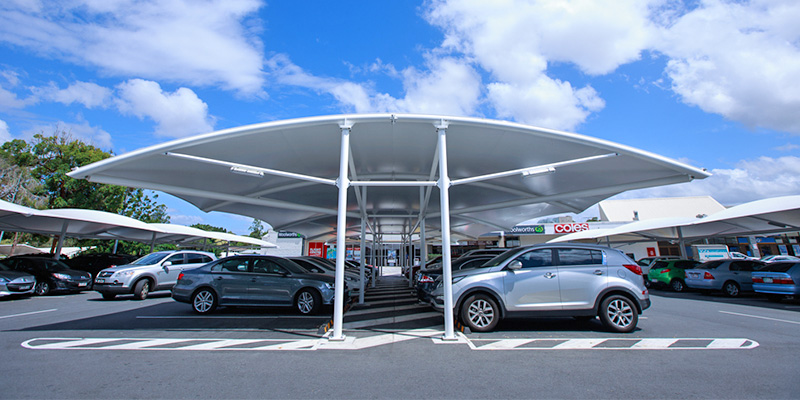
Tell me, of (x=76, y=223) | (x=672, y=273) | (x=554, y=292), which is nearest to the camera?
(x=554, y=292)

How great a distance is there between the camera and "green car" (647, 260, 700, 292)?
15.5 m

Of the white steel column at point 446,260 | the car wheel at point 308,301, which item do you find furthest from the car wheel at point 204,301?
the white steel column at point 446,260

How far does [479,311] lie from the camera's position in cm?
658

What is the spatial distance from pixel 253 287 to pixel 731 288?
56.3 feet

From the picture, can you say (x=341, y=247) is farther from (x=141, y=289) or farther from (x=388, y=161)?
(x=141, y=289)

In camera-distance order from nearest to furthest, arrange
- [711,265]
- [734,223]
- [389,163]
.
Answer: [389,163]
[711,265]
[734,223]

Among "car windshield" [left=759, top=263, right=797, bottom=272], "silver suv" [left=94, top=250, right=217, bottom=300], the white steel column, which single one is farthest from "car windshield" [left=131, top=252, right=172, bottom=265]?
"car windshield" [left=759, top=263, right=797, bottom=272]

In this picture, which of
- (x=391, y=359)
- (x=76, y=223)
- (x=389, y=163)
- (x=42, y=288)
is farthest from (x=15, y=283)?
(x=391, y=359)

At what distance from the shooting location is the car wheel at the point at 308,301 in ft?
28.4

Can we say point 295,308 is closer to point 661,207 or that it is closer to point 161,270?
point 161,270

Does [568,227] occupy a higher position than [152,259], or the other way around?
[568,227]

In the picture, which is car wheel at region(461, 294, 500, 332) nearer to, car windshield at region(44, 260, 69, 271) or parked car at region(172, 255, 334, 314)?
parked car at region(172, 255, 334, 314)

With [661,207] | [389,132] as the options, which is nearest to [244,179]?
[389,132]

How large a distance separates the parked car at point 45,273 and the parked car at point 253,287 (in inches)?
355
